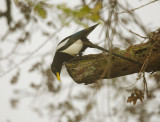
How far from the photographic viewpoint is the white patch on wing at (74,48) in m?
3.22

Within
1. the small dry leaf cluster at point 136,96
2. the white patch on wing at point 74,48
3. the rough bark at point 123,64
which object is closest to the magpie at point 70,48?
the white patch on wing at point 74,48

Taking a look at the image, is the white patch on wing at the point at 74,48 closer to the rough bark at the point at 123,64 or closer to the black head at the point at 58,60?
the black head at the point at 58,60

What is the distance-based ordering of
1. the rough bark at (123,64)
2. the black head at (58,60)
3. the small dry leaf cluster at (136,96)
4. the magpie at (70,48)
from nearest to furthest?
the small dry leaf cluster at (136,96)
the rough bark at (123,64)
the magpie at (70,48)
the black head at (58,60)

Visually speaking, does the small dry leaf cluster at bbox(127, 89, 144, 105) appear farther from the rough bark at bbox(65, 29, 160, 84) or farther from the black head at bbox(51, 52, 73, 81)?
the black head at bbox(51, 52, 73, 81)

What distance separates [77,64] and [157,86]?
2140 mm

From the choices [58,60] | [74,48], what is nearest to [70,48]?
[74,48]

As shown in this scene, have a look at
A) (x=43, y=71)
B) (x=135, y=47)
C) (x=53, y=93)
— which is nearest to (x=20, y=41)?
(x=43, y=71)

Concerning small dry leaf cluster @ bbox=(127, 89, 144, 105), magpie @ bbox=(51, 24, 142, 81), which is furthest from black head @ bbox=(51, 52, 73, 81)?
small dry leaf cluster @ bbox=(127, 89, 144, 105)

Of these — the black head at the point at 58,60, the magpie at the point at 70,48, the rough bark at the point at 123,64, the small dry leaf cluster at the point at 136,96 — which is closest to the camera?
the small dry leaf cluster at the point at 136,96

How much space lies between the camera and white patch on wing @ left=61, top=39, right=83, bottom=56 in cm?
322

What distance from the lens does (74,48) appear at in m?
3.28

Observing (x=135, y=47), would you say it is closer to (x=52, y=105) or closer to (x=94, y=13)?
(x=94, y=13)

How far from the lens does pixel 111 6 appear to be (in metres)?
1.54

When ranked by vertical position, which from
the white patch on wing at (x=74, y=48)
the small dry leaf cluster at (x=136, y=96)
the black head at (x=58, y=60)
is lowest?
the small dry leaf cluster at (x=136, y=96)
